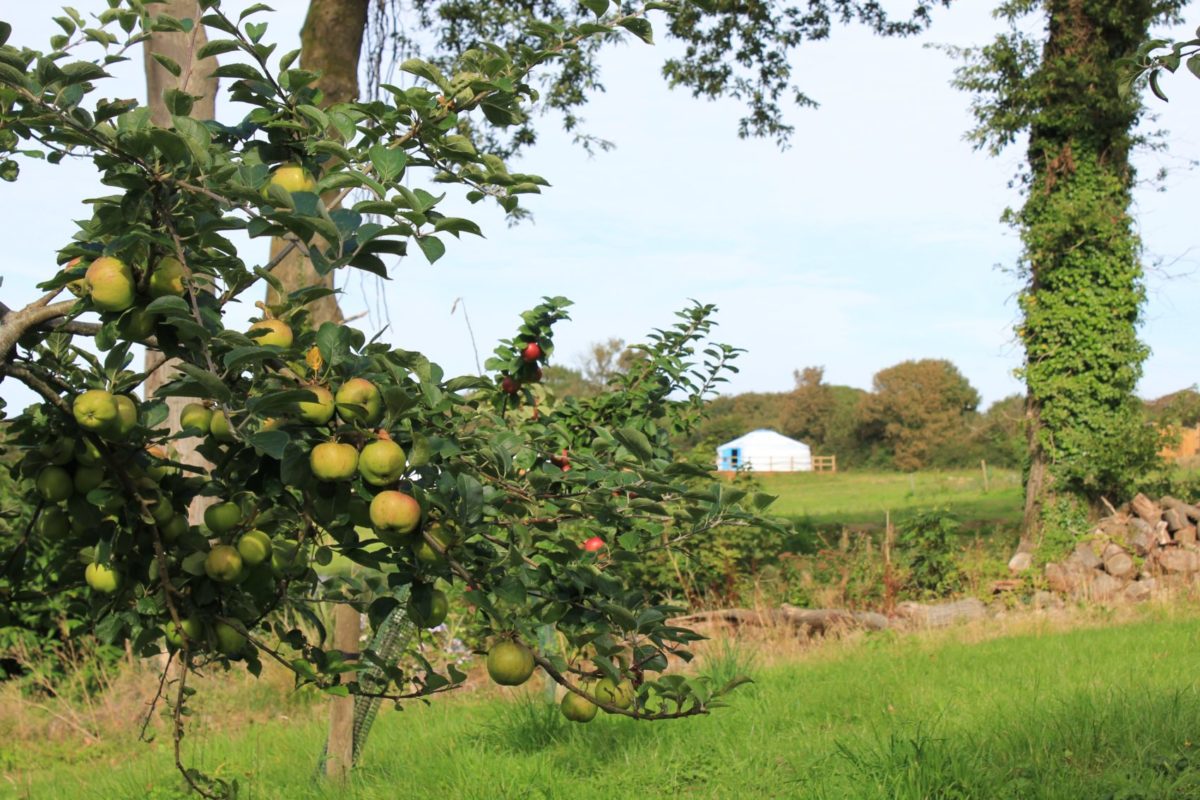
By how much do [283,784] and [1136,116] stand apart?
10.7 metres

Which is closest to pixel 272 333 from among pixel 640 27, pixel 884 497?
pixel 640 27

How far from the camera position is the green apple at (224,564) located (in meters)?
1.71

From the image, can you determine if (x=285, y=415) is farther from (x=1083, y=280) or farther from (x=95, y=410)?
(x=1083, y=280)

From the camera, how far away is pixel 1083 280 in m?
10.6

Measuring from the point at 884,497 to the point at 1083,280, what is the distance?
57.3 ft

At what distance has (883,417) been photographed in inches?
2005

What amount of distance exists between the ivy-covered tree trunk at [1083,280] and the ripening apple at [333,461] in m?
10.3

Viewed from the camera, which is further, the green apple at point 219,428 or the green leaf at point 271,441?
the green apple at point 219,428

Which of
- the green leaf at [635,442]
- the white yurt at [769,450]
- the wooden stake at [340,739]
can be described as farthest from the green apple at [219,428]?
the white yurt at [769,450]

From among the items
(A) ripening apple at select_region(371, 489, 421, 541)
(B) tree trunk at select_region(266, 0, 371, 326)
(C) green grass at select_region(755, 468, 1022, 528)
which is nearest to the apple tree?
(A) ripening apple at select_region(371, 489, 421, 541)

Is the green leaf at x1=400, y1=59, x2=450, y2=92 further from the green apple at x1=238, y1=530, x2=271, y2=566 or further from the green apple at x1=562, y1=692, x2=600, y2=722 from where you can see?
the green apple at x1=562, y1=692, x2=600, y2=722

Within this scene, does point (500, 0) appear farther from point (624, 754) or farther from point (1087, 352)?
point (624, 754)

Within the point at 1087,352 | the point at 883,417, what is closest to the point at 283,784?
the point at 1087,352

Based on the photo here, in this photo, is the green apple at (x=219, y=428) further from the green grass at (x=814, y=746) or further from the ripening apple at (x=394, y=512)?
the green grass at (x=814, y=746)
